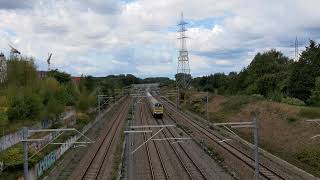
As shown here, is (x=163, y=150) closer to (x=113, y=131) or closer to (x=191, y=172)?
(x=191, y=172)

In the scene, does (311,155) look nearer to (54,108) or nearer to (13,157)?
(13,157)

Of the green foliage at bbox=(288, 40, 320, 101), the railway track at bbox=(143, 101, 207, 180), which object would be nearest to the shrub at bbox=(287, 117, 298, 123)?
the railway track at bbox=(143, 101, 207, 180)

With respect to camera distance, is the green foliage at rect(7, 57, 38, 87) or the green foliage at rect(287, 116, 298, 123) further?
the green foliage at rect(7, 57, 38, 87)

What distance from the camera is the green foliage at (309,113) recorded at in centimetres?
5472

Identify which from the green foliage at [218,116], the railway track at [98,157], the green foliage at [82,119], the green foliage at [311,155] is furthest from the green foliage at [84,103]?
the green foliage at [311,155]

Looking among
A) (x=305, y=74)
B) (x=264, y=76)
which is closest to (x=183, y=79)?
(x=264, y=76)

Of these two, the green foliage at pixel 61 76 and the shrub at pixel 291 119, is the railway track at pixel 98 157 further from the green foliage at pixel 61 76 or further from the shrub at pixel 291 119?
the green foliage at pixel 61 76

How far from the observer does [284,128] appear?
57.0 meters

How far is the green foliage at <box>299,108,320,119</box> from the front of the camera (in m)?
54.7

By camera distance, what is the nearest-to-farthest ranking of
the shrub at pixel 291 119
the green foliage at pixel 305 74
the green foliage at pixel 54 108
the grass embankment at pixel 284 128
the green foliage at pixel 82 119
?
the grass embankment at pixel 284 128 < the shrub at pixel 291 119 < the green foliage at pixel 54 108 < the green foliage at pixel 305 74 < the green foliage at pixel 82 119

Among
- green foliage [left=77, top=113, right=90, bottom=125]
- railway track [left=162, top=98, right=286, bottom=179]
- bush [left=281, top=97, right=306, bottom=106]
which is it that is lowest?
railway track [left=162, top=98, right=286, bottom=179]

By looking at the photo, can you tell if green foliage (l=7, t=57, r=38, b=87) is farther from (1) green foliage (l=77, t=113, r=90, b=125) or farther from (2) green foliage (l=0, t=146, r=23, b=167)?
(2) green foliage (l=0, t=146, r=23, b=167)

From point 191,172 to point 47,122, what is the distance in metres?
36.1

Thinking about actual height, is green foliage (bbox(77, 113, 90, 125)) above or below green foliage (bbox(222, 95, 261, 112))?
below
